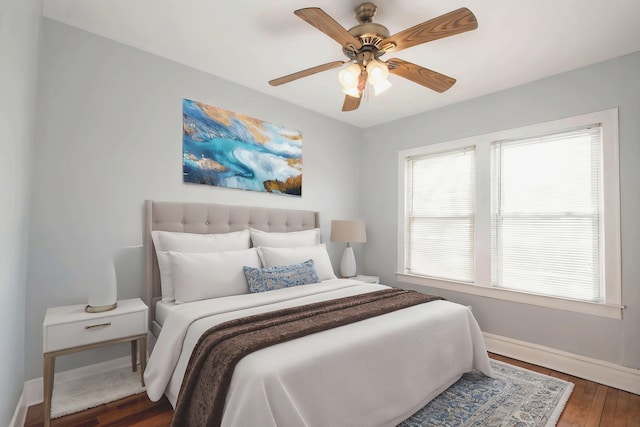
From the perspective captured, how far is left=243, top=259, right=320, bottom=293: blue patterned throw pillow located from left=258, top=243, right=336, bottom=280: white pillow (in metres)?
0.07

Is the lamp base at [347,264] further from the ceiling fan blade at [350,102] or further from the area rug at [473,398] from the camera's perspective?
the ceiling fan blade at [350,102]

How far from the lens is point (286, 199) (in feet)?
12.0

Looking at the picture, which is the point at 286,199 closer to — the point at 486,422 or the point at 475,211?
the point at 475,211

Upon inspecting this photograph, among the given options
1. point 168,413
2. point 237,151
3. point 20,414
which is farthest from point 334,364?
point 237,151

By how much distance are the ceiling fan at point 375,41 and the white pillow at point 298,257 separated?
1.44m

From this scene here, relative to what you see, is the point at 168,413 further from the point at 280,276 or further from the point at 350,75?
the point at 350,75

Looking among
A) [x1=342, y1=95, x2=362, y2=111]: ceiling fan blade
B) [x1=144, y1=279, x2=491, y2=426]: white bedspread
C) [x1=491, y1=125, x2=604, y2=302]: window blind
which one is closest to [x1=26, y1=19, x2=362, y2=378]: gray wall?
[x1=144, y1=279, x2=491, y2=426]: white bedspread

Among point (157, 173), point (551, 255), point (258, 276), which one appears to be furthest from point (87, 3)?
point (551, 255)

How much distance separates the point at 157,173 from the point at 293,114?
5.53 feet

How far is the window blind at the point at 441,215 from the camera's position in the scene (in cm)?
353

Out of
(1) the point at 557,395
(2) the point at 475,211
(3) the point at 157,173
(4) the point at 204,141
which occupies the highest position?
(4) the point at 204,141

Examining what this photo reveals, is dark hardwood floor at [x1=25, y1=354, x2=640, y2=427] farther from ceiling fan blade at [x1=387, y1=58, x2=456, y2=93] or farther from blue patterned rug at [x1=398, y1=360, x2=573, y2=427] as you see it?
ceiling fan blade at [x1=387, y1=58, x2=456, y2=93]

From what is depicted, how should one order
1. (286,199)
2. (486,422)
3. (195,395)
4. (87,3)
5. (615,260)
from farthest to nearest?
(286,199)
(615,260)
(87,3)
(486,422)
(195,395)

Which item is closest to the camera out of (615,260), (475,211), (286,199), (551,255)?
(615,260)
